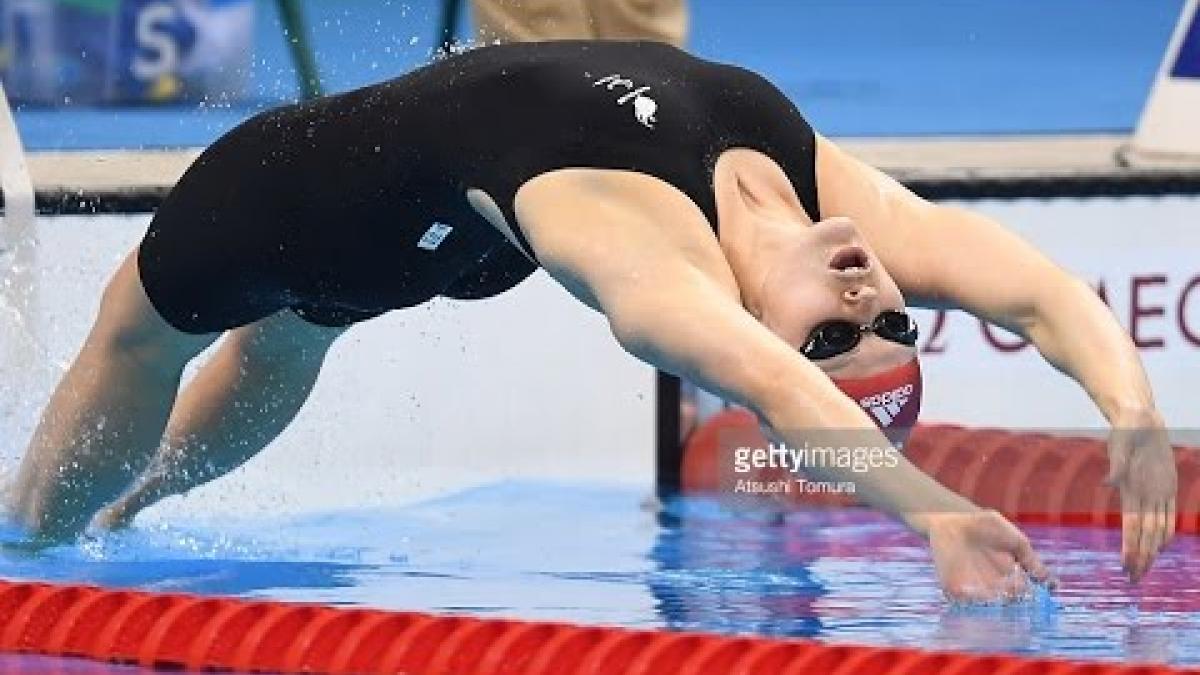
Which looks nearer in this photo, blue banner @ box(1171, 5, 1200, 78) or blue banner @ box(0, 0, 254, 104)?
blue banner @ box(1171, 5, 1200, 78)

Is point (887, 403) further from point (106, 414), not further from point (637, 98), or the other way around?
point (106, 414)

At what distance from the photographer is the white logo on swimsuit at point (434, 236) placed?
382cm

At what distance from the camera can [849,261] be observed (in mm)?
3225

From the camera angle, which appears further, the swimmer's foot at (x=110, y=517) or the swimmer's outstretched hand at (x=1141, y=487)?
the swimmer's foot at (x=110, y=517)

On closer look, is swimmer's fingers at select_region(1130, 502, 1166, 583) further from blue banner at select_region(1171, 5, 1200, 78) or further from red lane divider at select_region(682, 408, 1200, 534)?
blue banner at select_region(1171, 5, 1200, 78)

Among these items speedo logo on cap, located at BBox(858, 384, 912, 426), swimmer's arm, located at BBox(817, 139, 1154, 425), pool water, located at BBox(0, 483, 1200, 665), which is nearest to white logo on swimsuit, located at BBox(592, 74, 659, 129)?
swimmer's arm, located at BBox(817, 139, 1154, 425)

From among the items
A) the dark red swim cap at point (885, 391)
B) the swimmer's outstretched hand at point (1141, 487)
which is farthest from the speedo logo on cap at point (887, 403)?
the swimmer's outstretched hand at point (1141, 487)

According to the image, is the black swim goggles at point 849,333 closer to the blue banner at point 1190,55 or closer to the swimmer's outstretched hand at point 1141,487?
the swimmer's outstretched hand at point 1141,487

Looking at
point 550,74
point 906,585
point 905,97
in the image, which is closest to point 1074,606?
point 906,585

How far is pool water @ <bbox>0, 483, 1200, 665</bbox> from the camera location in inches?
136

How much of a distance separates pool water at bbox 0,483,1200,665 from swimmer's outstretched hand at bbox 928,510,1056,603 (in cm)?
22

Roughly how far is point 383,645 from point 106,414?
3.73 feet

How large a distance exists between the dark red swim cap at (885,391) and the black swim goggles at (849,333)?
4 cm

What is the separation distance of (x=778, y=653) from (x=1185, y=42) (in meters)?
3.13
